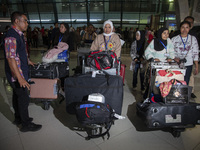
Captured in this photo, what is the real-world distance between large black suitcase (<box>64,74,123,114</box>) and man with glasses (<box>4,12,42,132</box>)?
0.61 m

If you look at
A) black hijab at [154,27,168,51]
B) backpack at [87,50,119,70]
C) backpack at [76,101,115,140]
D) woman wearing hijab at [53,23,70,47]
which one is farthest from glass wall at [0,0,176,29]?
backpack at [76,101,115,140]

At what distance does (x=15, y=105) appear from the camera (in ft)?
7.91

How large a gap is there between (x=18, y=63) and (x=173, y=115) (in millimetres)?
2167

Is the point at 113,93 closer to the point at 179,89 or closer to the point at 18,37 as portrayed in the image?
the point at 179,89

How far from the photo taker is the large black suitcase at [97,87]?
2119 mm

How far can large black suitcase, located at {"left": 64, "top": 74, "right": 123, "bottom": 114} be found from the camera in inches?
83.4

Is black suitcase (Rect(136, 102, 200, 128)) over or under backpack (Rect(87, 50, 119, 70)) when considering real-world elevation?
under

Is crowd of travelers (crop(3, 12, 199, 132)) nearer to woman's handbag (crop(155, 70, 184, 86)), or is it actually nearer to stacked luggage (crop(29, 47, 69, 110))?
stacked luggage (crop(29, 47, 69, 110))

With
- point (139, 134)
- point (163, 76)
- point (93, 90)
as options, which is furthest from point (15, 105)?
point (163, 76)

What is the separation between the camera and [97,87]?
2.12 m

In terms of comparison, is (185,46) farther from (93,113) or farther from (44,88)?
(44,88)

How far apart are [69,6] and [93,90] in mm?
17308

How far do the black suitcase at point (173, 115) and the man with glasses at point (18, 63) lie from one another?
170cm

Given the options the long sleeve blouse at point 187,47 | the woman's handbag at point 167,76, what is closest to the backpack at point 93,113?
the woman's handbag at point 167,76
